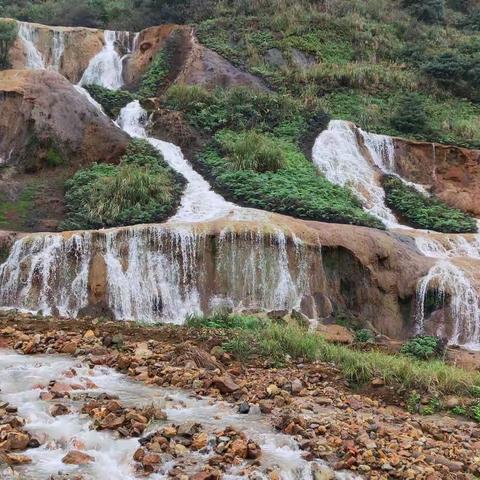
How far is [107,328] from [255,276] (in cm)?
421

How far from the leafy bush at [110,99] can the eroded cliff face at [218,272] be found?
32.2 ft

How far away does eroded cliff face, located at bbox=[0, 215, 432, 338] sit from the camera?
12.8 m

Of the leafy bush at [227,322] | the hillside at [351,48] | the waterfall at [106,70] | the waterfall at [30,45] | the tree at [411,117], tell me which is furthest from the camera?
the waterfall at [106,70]

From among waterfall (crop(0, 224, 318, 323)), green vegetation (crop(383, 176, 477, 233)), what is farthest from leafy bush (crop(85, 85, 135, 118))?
waterfall (crop(0, 224, 318, 323))

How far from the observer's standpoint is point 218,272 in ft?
44.6

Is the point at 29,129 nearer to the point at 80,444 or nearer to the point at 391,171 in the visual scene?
the point at 391,171

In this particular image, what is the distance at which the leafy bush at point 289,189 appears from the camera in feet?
54.9

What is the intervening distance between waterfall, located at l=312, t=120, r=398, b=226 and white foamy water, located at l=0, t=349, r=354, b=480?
12915mm

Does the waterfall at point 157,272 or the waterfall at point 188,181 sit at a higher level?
the waterfall at point 188,181

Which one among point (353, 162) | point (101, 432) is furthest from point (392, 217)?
point (101, 432)

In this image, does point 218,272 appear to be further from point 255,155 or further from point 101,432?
point 101,432

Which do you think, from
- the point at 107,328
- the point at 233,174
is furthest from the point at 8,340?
the point at 233,174

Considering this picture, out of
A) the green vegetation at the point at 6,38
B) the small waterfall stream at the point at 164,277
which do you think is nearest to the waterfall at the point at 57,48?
the green vegetation at the point at 6,38

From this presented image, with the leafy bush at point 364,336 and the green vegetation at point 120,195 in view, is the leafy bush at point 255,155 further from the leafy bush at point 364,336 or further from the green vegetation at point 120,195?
the leafy bush at point 364,336
